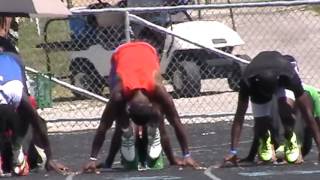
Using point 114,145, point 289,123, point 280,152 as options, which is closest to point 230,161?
point 280,152

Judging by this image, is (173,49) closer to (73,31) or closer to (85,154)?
(73,31)

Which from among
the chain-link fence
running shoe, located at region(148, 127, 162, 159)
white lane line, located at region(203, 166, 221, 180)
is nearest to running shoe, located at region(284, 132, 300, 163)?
white lane line, located at region(203, 166, 221, 180)

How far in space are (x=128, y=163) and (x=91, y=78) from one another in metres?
6.09

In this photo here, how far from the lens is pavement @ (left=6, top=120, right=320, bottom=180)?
891cm

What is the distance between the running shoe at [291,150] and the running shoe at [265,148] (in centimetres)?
15

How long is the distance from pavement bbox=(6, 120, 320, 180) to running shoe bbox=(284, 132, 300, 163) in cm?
13

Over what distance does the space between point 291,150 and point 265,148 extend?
247 mm

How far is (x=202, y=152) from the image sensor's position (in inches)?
473

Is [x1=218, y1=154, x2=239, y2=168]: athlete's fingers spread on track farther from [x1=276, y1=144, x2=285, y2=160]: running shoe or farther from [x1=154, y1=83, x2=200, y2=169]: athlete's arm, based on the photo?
[x1=276, y1=144, x2=285, y2=160]: running shoe

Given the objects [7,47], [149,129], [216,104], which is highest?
[7,47]

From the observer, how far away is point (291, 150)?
9.89 metres

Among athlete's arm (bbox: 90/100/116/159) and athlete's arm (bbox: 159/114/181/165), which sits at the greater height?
athlete's arm (bbox: 90/100/116/159)

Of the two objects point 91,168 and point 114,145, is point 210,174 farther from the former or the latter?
point 114,145

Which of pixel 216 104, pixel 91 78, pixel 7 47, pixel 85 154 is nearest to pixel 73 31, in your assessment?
pixel 91 78
